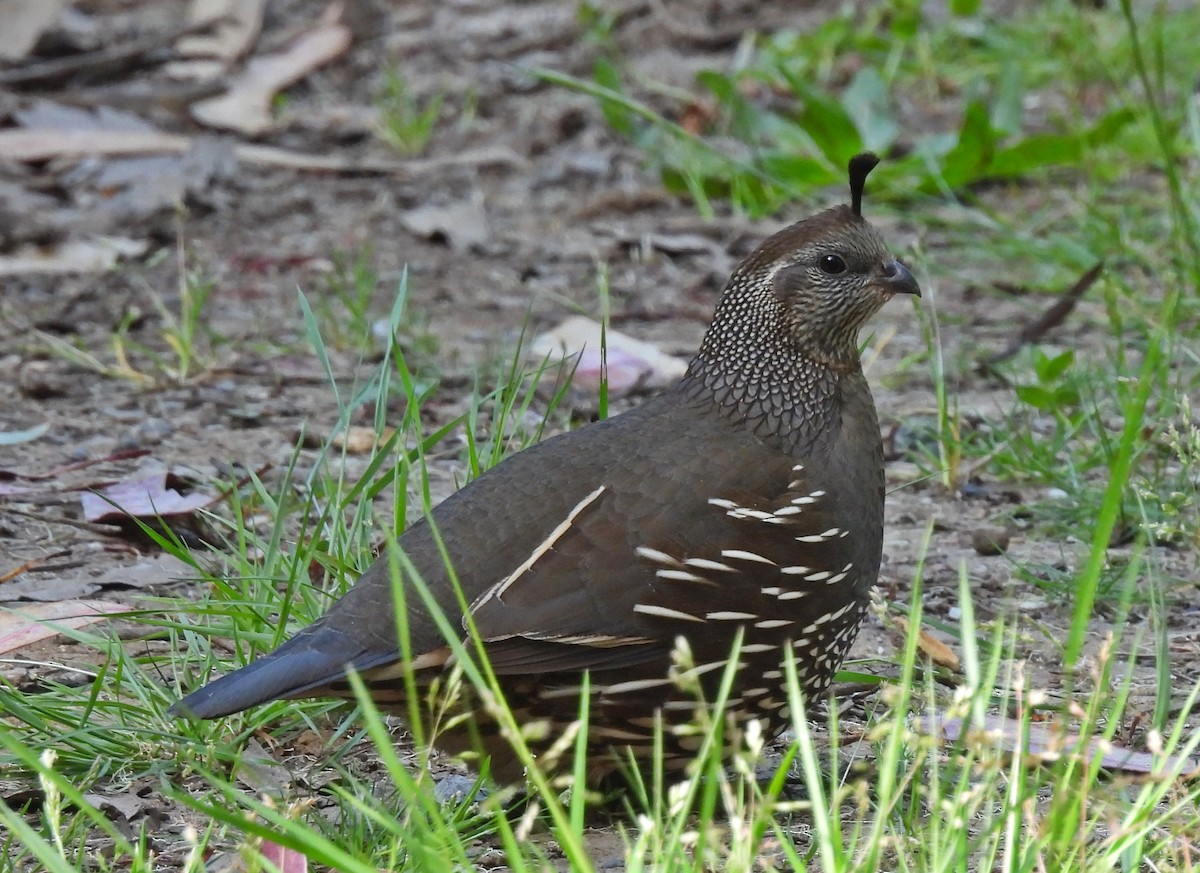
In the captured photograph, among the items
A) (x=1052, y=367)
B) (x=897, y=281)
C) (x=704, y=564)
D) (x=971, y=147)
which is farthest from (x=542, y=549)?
(x=971, y=147)

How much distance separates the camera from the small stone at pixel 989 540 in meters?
4.61

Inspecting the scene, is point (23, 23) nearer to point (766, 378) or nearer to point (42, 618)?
point (42, 618)

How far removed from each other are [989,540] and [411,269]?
3220mm

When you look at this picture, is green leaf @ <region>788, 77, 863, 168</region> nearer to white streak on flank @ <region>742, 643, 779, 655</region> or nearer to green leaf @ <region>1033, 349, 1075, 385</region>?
green leaf @ <region>1033, 349, 1075, 385</region>

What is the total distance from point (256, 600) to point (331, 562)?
7.8 inches

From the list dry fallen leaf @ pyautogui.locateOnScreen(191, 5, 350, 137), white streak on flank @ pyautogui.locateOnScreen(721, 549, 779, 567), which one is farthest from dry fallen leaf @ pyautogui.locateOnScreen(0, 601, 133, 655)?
dry fallen leaf @ pyautogui.locateOnScreen(191, 5, 350, 137)

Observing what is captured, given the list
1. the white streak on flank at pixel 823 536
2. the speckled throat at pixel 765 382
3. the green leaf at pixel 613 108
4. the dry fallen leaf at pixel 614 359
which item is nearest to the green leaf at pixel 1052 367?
the dry fallen leaf at pixel 614 359

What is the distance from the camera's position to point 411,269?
707 centimetres

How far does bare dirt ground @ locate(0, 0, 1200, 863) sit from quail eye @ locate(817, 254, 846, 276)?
679 mm

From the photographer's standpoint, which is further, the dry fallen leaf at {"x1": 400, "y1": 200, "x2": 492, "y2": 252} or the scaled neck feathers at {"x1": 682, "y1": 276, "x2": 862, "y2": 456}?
the dry fallen leaf at {"x1": 400, "y1": 200, "x2": 492, "y2": 252}

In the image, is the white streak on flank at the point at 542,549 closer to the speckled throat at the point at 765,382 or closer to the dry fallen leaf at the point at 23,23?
the speckled throat at the point at 765,382

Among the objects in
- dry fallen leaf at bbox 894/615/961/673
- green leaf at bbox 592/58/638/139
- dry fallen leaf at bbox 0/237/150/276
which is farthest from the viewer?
green leaf at bbox 592/58/638/139

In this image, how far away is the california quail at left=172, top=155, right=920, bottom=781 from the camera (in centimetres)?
328

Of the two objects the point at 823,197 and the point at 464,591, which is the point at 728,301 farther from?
the point at 823,197
